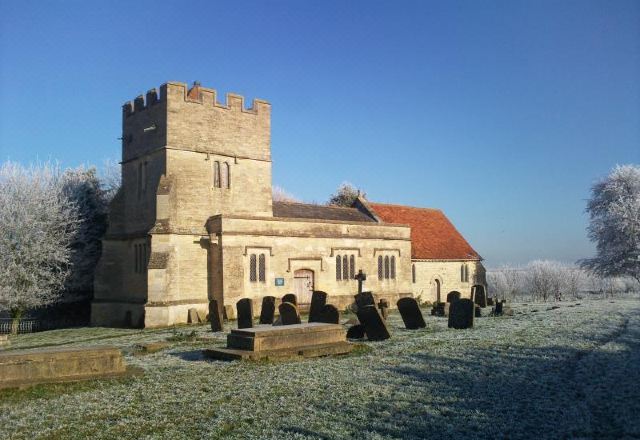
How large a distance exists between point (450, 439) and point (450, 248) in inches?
1291

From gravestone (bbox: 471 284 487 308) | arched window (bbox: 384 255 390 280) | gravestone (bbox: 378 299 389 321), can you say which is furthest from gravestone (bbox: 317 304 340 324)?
arched window (bbox: 384 255 390 280)

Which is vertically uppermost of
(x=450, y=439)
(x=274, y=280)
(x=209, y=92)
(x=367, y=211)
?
(x=209, y=92)

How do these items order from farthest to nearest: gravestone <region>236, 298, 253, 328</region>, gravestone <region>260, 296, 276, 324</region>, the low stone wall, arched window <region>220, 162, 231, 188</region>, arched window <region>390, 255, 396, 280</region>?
arched window <region>390, 255, 396, 280</region>
arched window <region>220, 162, 231, 188</region>
gravestone <region>260, 296, 276, 324</region>
gravestone <region>236, 298, 253, 328</region>
the low stone wall

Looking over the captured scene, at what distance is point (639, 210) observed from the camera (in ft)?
134

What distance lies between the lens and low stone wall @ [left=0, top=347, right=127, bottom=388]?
33.7ft

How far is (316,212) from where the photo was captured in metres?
33.1

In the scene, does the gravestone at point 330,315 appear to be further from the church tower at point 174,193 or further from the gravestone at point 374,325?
the church tower at point 174,193

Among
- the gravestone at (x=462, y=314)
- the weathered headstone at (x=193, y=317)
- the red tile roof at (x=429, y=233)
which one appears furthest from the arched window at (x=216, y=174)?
the gravestone at (x=462, y=314)

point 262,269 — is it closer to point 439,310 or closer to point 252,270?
point 252,270

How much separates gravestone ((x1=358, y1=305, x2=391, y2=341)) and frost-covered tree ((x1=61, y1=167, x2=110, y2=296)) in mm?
19735

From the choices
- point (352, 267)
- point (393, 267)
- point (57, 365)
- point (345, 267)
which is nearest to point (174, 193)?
point (345, 267)

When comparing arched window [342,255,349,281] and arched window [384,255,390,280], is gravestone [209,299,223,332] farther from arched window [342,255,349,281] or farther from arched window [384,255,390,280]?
arched window [384,255,390,280]

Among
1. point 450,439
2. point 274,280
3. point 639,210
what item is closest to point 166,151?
point 274,280

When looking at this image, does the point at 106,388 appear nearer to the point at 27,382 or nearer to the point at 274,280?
the point at 27,382
